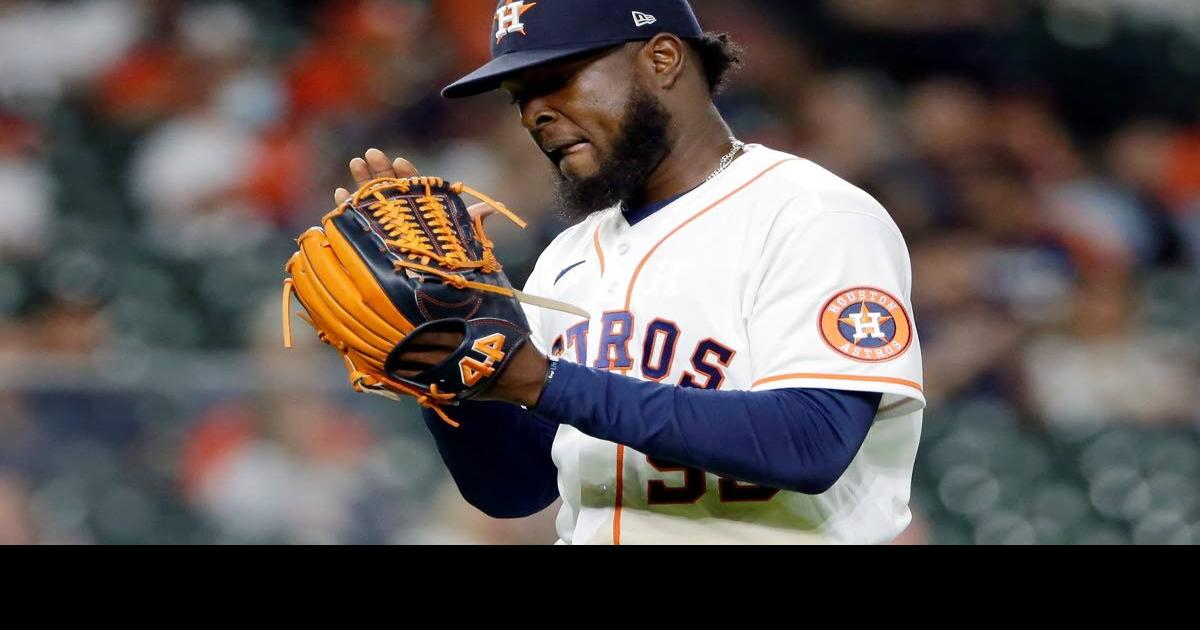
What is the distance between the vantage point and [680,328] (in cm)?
168

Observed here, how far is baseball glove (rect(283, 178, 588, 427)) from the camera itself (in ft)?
4.79

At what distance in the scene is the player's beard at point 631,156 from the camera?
181 centimetres

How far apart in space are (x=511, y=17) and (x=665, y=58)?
220mm

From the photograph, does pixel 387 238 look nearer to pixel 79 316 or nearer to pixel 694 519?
pixel 694 519

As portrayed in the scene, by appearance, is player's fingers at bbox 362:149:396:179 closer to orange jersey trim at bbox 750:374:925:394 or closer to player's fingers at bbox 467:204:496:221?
player's fingers at bbox 467:204:496:221

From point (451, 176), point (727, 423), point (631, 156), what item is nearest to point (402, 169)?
point (631, 156)

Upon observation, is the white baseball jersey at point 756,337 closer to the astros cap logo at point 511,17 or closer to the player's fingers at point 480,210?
the player's fingers at point 480,210

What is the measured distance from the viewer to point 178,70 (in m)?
4.91

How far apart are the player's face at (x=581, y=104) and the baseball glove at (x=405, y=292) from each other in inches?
10.7

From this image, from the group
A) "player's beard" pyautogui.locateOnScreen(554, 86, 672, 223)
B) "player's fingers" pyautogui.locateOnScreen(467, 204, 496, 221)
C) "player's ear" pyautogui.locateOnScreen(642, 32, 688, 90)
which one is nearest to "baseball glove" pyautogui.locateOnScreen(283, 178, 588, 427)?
"player's fingers" pyautogui.locateOnScreen(467, 204, 496, 221)

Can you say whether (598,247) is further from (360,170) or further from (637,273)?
(360,170)

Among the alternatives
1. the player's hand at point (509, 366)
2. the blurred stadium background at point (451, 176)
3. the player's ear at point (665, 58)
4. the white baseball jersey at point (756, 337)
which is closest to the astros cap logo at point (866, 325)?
the white baseball jersey at point (756, 337)

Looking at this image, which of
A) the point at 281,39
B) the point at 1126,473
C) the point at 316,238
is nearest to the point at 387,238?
the point at 316,238
